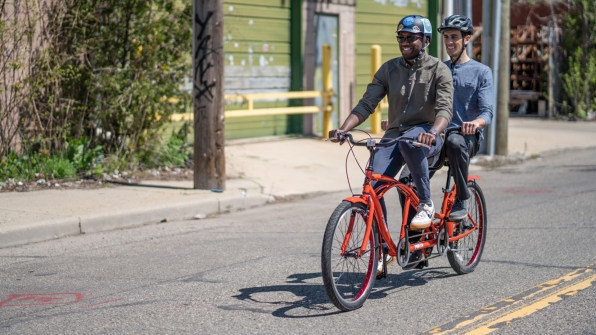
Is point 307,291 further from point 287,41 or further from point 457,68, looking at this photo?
point 287,41

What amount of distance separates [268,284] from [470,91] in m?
2.11

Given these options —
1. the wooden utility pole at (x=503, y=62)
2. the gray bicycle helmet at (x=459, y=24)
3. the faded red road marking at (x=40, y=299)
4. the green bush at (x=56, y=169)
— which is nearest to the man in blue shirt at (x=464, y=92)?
the gray bicycle helmet at (x=459, y=24)

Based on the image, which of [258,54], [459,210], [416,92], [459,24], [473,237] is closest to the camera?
[416,92]

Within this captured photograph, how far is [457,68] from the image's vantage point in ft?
24.5

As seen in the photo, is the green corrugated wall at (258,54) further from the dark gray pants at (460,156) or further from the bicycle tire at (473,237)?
the dark gray pants at (460,156)

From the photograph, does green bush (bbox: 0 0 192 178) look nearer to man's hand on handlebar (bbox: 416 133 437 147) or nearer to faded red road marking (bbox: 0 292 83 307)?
faded red road marking (bbox: 0 292 83 307)

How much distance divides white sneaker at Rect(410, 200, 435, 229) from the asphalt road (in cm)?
50

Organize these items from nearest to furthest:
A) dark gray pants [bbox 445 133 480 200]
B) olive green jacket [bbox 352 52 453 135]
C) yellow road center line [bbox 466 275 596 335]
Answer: yellow road center line [bbox 466 275 596 335], olive green jacket [bbox 352 52 453 135], dark gray pants [bbox 445 133 480 200]

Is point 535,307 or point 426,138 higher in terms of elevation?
point 426,138

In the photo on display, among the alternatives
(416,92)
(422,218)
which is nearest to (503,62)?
(416,92)

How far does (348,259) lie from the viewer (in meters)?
6.27

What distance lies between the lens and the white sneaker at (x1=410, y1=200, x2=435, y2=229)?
22.0 feet

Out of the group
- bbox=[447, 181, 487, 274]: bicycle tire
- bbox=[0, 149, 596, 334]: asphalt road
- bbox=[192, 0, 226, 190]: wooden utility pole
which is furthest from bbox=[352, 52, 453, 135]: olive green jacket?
bbox=[192, 0, 226, 190]: wooden utility pole

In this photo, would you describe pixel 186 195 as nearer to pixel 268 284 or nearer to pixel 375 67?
pixel 268 284
